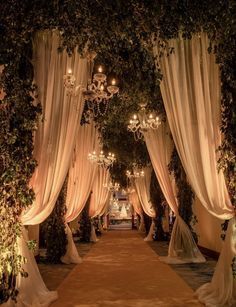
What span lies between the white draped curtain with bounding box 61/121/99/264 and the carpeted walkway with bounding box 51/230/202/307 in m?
0.68

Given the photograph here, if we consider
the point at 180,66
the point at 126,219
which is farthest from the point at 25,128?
the point at 126,219

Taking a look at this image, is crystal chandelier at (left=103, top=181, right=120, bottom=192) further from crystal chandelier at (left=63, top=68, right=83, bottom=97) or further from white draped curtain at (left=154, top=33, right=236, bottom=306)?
white draped curtain at (left=154, top=33, right=236, bottom=306)

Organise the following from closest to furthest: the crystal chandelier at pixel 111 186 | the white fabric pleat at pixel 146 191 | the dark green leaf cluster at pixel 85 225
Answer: the dark green leaf cluster at pixel 85 225, the white fabric pleat at pixel 146 191, the crystal chandelier at pixel 111 186

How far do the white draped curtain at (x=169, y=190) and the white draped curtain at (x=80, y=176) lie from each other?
3.53ft

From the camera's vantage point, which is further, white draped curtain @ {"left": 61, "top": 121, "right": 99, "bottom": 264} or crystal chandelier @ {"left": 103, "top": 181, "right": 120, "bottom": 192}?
crystal chandelier @ {"left": 103, "top": 181, "right": 120, "bottom": 192}

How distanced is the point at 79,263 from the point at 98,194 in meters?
4.98

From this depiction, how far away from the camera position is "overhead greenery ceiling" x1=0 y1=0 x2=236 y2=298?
372 cm

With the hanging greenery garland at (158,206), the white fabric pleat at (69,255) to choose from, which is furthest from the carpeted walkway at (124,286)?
the hanging greenery garland at (158,206)

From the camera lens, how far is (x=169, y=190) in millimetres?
6465

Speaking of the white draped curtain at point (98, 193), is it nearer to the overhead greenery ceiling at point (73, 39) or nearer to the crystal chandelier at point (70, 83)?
the crystal chandelier at point (70, 83)

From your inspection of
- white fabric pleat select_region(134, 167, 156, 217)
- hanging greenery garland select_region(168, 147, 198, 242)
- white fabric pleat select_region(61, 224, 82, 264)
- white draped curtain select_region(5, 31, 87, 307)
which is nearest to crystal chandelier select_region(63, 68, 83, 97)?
white draped curtain select_region(5, 31, 87, 307)

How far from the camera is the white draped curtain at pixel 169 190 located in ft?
20.1

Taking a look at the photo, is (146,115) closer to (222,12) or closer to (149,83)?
(149,83)

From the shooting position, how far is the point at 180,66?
13.5 ft
